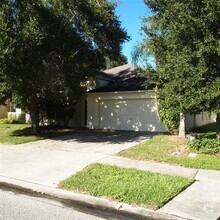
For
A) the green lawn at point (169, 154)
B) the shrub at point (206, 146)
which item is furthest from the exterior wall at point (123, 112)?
the shrub at point (206, 146)

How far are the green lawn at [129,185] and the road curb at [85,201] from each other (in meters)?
0.22

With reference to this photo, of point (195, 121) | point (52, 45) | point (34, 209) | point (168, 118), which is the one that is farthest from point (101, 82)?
point (34, 209)

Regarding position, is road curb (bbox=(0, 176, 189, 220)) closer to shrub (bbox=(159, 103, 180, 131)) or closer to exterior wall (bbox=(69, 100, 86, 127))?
shrub (bbox=(159, 103, 180, 131))

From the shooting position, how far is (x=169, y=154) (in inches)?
473

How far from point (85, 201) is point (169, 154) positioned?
5.42 metres

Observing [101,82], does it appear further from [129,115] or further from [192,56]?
[192,56]

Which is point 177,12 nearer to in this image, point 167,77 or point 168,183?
point 167,77

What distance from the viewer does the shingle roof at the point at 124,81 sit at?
21.3m

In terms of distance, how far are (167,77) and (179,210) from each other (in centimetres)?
726

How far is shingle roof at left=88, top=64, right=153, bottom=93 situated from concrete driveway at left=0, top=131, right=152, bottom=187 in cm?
512

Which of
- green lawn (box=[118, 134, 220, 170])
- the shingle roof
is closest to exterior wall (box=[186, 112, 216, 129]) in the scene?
the shingle roof

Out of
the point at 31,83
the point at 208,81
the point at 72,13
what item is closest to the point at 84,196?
the point at 208,81

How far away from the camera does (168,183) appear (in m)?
8.18

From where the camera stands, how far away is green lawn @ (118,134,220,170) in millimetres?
10398
